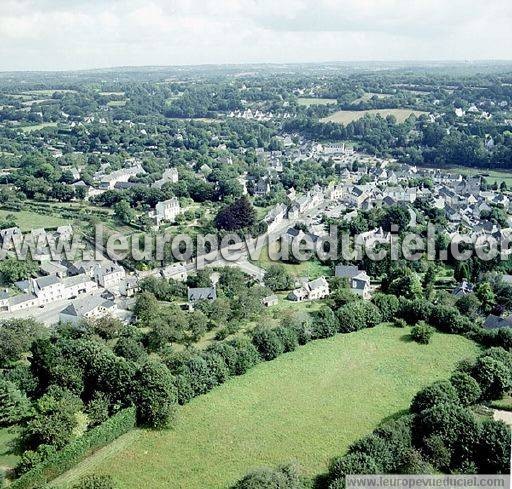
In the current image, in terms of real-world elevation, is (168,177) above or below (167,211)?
above

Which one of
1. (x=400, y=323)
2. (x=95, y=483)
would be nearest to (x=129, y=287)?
(x=400, y=323)

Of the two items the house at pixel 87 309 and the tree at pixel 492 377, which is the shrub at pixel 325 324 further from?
the house at pixel 87 309

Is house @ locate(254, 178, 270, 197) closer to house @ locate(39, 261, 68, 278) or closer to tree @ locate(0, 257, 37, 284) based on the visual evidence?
house @ locate(39, 261, 68, 278)

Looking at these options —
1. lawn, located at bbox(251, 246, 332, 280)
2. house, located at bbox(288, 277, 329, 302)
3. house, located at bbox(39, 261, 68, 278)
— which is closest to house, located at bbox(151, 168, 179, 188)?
house, located at bbox(39, 261, 68, 278)

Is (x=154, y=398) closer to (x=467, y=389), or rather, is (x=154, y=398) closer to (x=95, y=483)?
(x=95, y=483)

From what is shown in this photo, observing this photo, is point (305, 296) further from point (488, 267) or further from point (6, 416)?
point (6, 416)

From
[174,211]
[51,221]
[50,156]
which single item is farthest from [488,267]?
[50,156]
